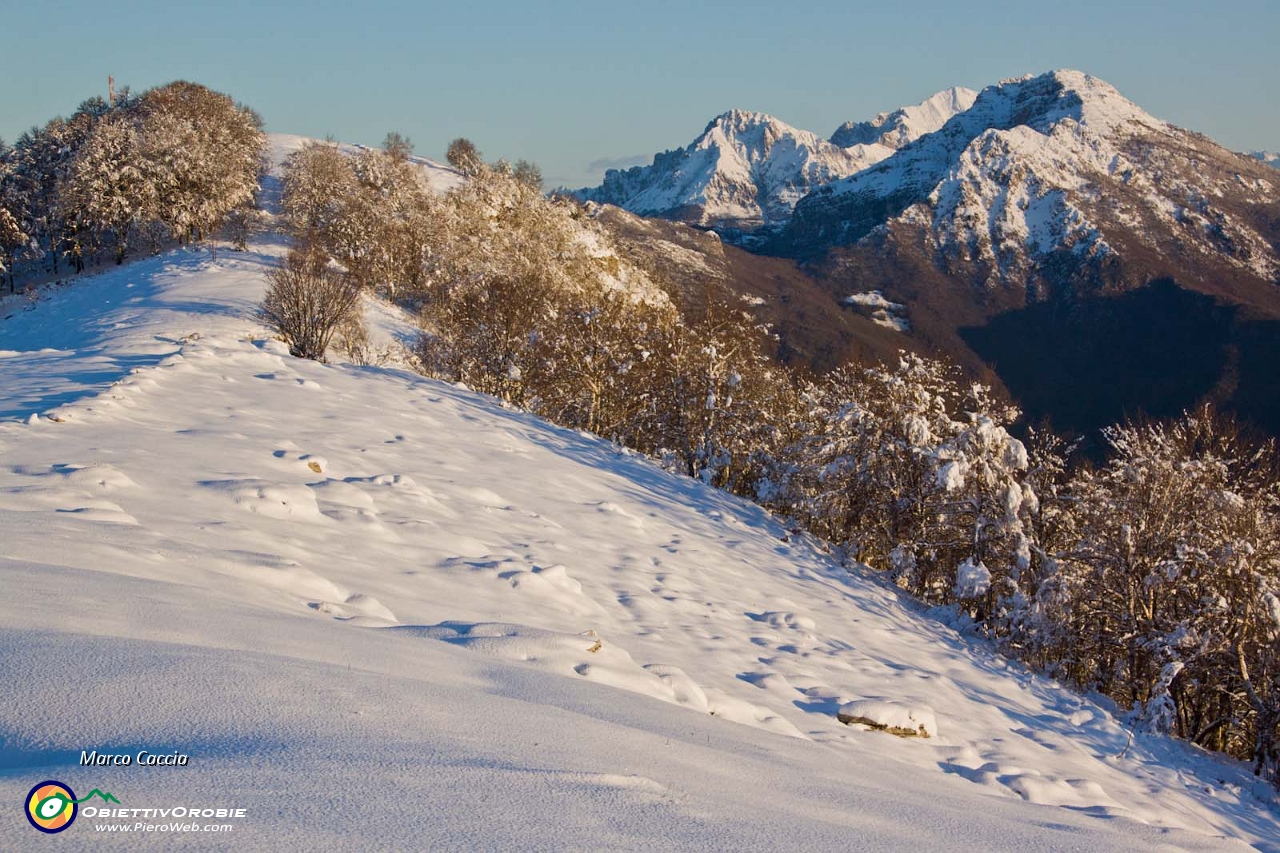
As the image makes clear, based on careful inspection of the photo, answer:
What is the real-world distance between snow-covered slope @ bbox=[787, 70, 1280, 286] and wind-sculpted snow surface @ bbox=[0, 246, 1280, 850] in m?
166

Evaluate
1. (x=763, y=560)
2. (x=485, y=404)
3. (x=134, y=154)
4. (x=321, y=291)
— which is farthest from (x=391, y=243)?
(x=763, y=560)

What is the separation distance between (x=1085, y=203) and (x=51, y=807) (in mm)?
197700

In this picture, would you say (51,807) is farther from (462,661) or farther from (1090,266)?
(1090,266)

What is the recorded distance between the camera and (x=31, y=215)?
150ft

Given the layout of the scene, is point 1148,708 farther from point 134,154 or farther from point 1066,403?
point 1066,403

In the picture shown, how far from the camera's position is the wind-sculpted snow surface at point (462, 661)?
208cm

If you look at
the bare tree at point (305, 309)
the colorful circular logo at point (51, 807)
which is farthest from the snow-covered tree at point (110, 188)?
the colorful circular logo at point (51, 807)

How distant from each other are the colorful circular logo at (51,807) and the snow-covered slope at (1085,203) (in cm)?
17196

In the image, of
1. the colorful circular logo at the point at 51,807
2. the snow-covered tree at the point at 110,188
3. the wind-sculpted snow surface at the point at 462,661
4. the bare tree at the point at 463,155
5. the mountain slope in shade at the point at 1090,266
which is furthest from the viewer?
the mountain slope in shade at the point at 1090,266

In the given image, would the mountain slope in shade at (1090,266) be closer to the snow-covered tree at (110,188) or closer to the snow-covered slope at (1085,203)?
the snow-covered slope at (1085,203)

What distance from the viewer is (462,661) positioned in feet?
11.9

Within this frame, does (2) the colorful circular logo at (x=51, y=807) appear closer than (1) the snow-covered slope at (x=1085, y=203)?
Yes

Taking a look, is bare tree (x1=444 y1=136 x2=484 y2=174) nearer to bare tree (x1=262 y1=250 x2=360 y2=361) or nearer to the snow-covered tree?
the snow-covered tree

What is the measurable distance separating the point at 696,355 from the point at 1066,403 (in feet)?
377
